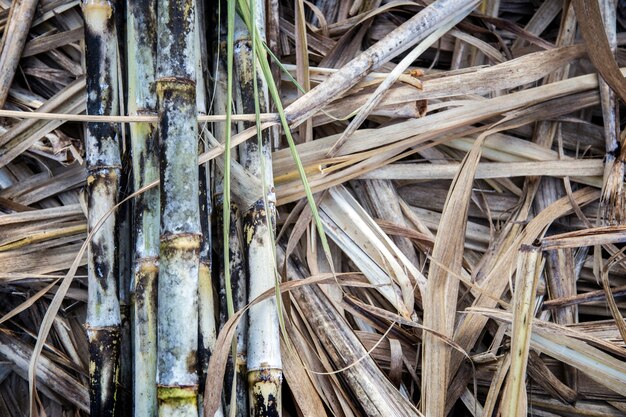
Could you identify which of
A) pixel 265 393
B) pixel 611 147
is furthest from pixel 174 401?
pixel 611 147

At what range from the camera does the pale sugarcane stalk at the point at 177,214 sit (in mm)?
820

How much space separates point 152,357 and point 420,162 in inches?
24.5

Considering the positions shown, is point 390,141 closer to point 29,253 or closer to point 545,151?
point 545,151

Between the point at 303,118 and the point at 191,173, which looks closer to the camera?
the point at 191,173

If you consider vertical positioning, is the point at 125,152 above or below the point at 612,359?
above

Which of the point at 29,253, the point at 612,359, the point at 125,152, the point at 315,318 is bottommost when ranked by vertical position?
the point at 612,359

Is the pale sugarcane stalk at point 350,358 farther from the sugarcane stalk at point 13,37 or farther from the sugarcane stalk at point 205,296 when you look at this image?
the sugarcane stalk at point 13,37

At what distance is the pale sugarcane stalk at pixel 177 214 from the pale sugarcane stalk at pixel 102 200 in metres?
0.12

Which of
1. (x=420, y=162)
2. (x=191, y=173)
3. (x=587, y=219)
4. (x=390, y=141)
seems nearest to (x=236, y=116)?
(x=191, y=173)

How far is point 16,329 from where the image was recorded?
1.09 metres

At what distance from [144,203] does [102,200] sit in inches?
2.9

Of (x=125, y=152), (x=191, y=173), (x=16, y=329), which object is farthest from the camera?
(x=16, y=329)

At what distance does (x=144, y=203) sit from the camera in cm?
91

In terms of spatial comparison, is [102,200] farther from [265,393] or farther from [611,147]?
[611,147]
